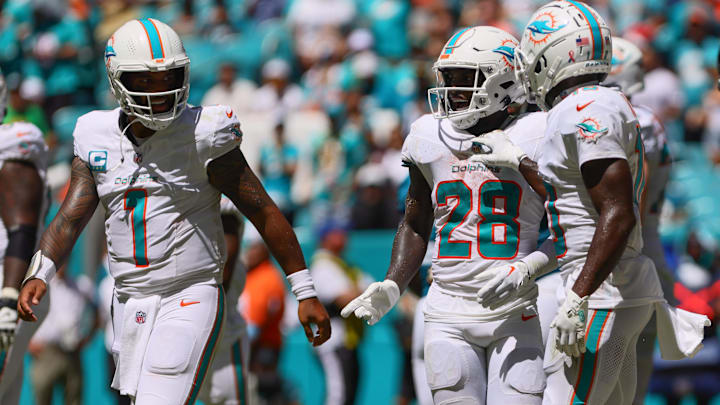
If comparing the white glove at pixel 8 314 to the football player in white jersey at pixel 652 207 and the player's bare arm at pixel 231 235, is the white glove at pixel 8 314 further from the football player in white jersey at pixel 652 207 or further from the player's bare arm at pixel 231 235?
the football player in white jersey at pixel 652 207

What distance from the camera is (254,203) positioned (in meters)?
4.73

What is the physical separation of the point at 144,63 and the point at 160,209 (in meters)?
0.62

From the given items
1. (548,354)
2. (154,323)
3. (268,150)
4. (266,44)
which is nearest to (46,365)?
(268,150)

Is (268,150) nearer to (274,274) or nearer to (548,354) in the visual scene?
(274,274)

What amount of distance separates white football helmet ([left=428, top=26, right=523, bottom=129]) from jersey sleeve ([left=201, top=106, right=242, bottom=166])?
865mm

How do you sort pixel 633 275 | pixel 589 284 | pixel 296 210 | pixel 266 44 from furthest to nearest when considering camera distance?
pixel 266 44 → pixel 296 210 → pixel 633 275 → pixel 589 284

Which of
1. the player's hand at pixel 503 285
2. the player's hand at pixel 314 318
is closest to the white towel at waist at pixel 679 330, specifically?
the player's hand at pixel 503 285

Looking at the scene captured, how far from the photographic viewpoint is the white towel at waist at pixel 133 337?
4594mm

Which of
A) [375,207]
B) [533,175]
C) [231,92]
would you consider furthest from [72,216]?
[231,92]

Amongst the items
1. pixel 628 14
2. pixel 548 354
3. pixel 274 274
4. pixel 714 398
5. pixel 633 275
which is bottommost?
pixel 714 398

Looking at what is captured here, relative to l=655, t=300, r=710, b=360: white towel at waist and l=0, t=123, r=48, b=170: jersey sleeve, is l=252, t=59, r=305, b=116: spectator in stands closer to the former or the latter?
l=0, t=123, r=48, b=170: jersey sleeve

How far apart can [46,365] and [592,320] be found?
630 centimetres

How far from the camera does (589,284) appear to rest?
3.97 metres

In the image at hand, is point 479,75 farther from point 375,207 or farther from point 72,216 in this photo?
point 375,207
